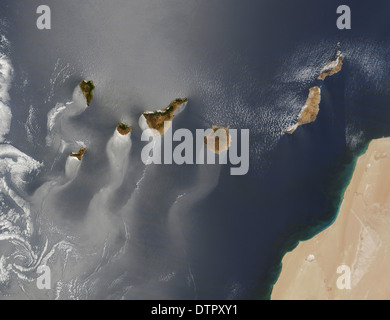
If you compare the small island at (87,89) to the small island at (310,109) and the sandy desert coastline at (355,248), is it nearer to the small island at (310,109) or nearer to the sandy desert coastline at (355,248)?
the small island at (310,109)

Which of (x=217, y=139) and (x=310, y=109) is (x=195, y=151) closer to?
(x=217, y=139)

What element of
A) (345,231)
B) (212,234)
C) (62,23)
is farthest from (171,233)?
(62,23)

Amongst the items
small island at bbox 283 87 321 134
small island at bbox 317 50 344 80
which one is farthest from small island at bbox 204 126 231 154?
small island at bbox 317 50 344 80

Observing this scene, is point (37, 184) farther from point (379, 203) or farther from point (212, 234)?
point (379, 203)

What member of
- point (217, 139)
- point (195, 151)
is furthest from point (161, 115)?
point (217, 139)

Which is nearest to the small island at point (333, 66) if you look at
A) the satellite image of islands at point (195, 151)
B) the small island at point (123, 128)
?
the satellite image of islands at point (195, 151)

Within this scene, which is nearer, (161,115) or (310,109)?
(161,115)

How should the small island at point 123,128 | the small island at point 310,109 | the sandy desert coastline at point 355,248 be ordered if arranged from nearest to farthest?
the small island at point 123,128
the sandy desert coastline at point 355,248
the small island at point 310,109
